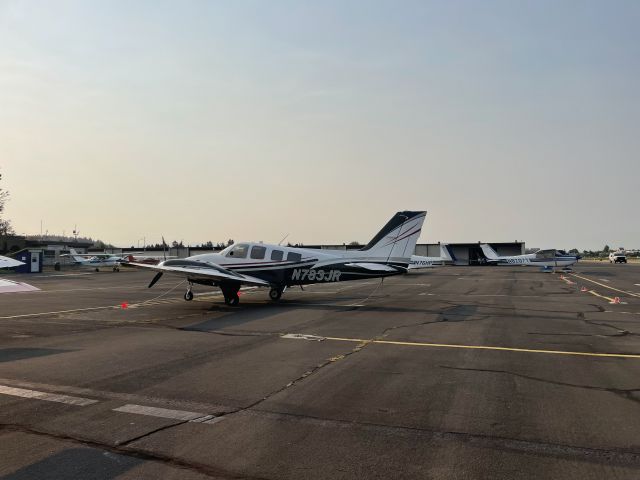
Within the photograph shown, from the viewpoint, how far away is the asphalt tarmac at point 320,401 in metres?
4.49

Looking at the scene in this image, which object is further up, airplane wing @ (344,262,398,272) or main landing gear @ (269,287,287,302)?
airplane wing @ (344,262,398,272)

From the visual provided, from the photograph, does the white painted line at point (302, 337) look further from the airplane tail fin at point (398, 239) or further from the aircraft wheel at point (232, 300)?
the airplane tail fin at point (398, 239)

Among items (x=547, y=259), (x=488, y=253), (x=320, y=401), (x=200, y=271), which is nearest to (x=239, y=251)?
(x=200, y=271)

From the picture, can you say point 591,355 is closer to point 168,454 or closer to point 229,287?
point 168,454

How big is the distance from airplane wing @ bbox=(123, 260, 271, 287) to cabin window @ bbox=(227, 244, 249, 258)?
1330 mm

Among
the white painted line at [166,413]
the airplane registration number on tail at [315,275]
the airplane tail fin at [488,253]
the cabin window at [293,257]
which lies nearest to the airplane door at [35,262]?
the cabin window at [293,257]

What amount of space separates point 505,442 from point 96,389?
5.62 meters

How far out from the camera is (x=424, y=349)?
33.9 ft

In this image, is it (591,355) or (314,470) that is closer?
(314,470)

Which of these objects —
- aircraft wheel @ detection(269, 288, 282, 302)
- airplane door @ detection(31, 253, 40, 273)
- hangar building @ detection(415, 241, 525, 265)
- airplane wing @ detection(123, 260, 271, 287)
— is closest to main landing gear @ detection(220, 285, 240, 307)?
airplane wing @ detection(123, 260, 271, 287)

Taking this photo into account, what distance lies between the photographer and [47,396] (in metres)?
6.68

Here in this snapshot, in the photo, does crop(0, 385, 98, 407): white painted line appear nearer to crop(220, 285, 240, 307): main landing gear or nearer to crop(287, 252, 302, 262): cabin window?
crop(220, 285, 240, 307): main landing gear

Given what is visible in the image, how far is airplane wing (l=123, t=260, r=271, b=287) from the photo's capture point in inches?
735

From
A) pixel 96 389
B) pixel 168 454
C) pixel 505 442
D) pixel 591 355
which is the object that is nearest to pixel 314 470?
pixel 168 454
